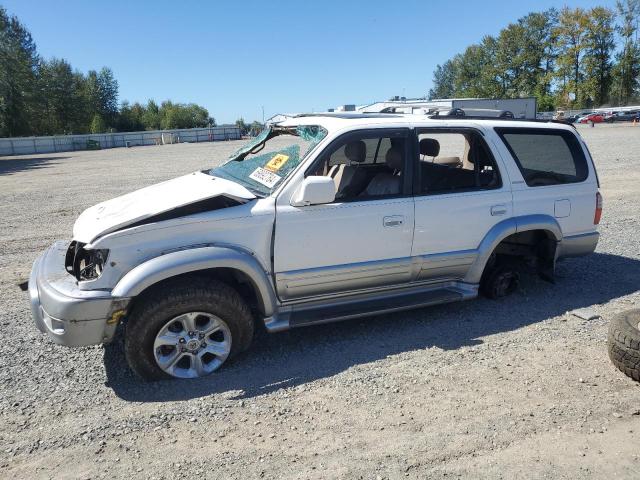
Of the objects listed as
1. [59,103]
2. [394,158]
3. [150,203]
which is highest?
[59,103]

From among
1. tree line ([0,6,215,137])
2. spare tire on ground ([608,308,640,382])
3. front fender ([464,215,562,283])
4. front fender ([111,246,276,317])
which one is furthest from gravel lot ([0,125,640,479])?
tree line ([0,6,215,137])

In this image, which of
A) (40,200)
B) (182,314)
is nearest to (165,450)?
(182,314)

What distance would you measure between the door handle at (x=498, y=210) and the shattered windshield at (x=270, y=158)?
68.4 inches

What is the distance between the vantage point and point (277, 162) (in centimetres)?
430

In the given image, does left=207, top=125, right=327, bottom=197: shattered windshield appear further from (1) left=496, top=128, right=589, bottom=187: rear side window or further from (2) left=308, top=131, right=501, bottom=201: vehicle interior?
(1) left=496, top=128, right=589, bottom=187: rear side window

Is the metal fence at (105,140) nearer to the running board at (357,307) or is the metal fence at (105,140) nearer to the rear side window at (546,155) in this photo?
the running board at (357,307)

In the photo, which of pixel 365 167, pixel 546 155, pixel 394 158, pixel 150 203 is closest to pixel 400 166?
pixel 394 158

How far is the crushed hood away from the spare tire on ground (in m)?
2.96

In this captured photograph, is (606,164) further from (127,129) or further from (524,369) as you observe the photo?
(127,129)

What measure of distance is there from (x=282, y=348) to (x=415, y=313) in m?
1.42

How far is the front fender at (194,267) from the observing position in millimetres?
3418

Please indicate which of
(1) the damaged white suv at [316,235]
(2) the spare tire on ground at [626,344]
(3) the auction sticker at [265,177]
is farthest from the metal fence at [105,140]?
Result: (2) the spare tire on ground at [626,344]

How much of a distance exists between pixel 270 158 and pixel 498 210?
217cm

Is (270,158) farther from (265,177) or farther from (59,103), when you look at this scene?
(59,103)
